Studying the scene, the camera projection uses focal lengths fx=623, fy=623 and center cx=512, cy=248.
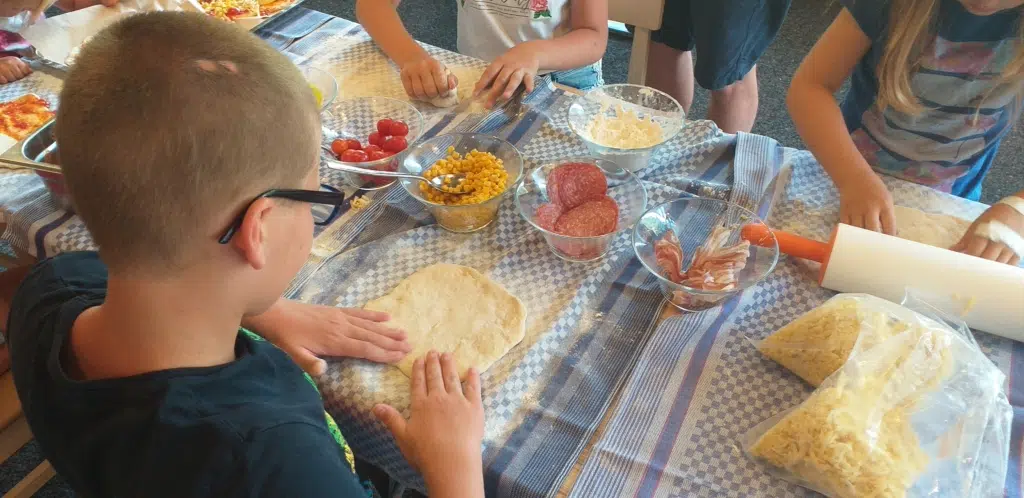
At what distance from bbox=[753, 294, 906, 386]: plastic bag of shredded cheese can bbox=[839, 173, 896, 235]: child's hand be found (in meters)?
0.25

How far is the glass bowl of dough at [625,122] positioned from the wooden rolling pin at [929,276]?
0.31 metres

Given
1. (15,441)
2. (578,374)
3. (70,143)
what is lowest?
(15,441)

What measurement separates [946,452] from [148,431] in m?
0.81

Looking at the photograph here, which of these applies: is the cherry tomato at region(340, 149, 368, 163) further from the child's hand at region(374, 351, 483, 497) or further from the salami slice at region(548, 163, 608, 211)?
the child's hand at region(374, 351, 483, 497)

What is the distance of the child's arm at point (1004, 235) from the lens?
919mm

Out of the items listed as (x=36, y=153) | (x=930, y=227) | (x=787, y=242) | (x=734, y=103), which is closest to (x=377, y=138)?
(x=36, y=153)

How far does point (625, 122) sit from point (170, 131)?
2.89 ft

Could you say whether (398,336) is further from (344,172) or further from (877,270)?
(877,270)

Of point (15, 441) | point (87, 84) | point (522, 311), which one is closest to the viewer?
point (87, 84)

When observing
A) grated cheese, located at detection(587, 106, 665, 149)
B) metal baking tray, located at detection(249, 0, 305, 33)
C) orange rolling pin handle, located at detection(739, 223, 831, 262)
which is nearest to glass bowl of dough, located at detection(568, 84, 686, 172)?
grated cheese, located at detection(587, 106, 665, 149)

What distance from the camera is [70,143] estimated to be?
1.67 ft

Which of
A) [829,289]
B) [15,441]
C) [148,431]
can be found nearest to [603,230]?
[829,289]

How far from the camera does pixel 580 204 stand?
40.4 inches

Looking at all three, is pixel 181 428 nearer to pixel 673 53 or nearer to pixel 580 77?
pixel 580 77
